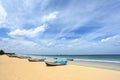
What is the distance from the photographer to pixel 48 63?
64.6 feet

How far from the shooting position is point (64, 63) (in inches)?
864

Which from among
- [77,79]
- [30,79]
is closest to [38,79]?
[30,79]

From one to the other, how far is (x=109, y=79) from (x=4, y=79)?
24.8 ft

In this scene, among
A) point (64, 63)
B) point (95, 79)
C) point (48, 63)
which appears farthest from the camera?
point (64, 63)

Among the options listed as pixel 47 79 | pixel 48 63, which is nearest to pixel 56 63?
pixel 48 63

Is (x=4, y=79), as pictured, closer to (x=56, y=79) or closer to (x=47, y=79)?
(x=47, y=79)

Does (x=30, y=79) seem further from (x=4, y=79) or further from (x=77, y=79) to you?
(x=77, y=79)

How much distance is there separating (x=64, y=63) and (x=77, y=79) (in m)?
12.5

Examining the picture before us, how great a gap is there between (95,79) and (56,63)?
11533 millimetres

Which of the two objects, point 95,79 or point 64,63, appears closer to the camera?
point 95,79

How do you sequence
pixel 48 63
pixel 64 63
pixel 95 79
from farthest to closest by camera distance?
pixel 64 63 → pixel 48 63 → pixel 95 79

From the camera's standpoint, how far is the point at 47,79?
9570 mm

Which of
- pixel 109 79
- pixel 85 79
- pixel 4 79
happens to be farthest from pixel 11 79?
pixel 109 79

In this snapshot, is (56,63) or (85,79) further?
(56,63)
